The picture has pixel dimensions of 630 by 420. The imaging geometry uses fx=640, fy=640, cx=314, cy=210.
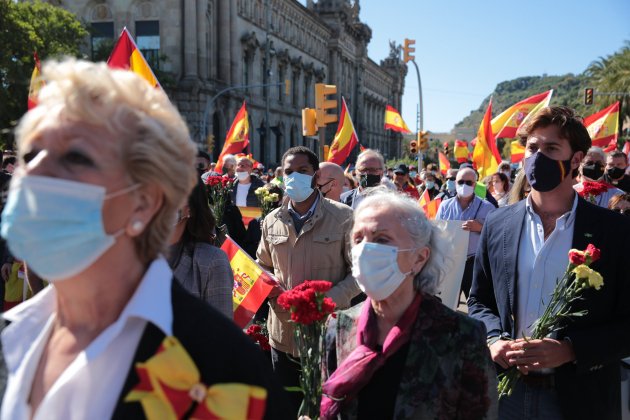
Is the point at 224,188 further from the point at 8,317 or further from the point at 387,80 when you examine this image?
the point at 387,80

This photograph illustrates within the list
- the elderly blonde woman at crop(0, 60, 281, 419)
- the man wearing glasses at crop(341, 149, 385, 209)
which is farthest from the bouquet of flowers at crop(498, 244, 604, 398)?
the man wearing glasses at crop(341, 149, 385, 209)

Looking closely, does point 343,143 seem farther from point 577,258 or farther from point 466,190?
point 577,258

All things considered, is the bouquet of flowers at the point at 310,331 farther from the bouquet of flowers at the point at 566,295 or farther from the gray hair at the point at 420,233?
the bouquet of flowers at the point at 566,295

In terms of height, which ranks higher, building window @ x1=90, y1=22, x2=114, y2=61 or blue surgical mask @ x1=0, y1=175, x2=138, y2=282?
building window @ x1=90, y1=22, x2=114, y2=61

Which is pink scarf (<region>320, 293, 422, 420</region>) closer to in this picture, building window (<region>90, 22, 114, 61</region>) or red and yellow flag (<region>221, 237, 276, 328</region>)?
red and yellow flag (<region>221, 237, 276, 328</region>)

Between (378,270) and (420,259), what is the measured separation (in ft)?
0.80

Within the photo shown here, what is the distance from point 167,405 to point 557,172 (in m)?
2.50

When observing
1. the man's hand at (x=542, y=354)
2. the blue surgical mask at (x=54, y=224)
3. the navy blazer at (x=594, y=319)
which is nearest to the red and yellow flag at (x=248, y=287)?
the navy blazer at (x=594, y=319)

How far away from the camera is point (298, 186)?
498cm

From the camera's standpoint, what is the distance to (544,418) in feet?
10.1

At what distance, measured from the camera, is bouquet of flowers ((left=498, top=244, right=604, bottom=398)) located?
9.41 feet

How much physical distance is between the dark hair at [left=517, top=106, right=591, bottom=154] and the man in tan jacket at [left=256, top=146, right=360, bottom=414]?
4.76ft

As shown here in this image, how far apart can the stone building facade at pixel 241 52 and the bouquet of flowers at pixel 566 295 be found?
3037 cm

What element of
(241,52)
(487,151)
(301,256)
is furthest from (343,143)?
(241,52)
